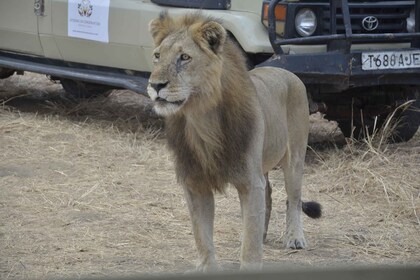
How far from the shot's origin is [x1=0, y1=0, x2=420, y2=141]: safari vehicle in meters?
6.75

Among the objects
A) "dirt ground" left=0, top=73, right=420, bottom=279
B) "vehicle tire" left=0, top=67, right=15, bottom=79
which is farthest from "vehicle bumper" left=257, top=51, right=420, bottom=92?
"vehicle tire" left=0, top=67, right=15, bottom=79

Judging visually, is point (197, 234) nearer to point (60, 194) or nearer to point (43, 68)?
point (60, 194)

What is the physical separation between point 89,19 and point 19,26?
0.92m

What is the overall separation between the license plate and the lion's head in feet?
7.78

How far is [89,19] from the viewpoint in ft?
25.8

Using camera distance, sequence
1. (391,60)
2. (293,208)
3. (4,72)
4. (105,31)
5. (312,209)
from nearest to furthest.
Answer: (293,208), (312,209), (391,60), (105,31), (4,72)

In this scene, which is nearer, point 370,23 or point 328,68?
point 328,68

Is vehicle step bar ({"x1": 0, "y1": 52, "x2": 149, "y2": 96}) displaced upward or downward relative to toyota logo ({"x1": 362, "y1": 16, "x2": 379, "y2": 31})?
downward

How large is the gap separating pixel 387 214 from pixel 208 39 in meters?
2.15

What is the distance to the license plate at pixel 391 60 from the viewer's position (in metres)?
6.82

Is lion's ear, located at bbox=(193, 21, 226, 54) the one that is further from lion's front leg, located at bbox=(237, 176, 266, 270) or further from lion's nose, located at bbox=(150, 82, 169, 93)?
lion's front leg, located at bbox=(237, 176, 266, 270)

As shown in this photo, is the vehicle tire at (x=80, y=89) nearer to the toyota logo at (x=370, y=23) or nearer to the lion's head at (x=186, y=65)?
the toyota logo at (x=370, y=23)

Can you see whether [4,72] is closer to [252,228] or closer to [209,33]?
[209,33]

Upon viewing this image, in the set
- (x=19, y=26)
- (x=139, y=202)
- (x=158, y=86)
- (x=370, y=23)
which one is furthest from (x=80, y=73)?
(x=158, y=86)
